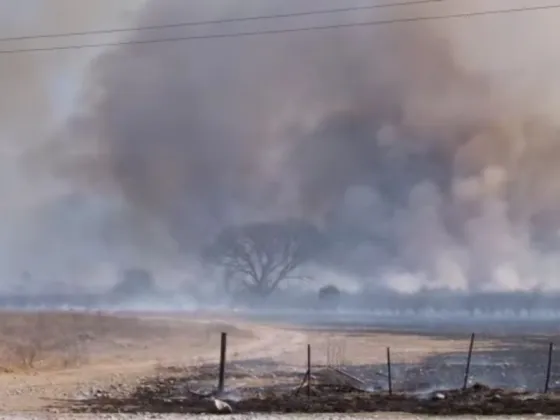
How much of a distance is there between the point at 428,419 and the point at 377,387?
54 cm

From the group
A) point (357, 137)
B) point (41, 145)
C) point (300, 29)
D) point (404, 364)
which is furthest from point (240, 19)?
point (404, 364)

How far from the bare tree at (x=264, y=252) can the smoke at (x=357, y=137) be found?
12cm

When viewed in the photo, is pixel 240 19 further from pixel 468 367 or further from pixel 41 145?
pixel 468 367

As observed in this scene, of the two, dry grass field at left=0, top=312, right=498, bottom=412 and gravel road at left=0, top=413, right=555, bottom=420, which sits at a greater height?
dry grass field at left=0, top=312, right=498, bottom=412

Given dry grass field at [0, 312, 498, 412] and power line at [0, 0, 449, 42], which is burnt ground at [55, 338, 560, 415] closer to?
dry grass field at [0, 312, 498, 412]

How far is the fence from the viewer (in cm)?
598

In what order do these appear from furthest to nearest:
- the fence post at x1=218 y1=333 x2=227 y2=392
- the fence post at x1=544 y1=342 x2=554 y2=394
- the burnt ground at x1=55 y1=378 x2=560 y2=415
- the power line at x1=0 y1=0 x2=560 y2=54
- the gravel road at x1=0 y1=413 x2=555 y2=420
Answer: the power line at x1=0 y1=0 x2=560 y2=54 → the fence post at x1=218 y1=333 x2=227 y2=392 → the fence post at x1=544 y1=342 x2=554 y2=394 → the burnt ground at x1=55 y1=378 x2=560 y2=415 → the gravel road at x1=0 y1=413 x2=555 y2=420

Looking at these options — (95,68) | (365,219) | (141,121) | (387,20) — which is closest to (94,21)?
(95,68)

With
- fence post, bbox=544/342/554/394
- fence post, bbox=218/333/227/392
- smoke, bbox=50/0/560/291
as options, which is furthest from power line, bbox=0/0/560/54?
fence post, bbox=544/342/554/394

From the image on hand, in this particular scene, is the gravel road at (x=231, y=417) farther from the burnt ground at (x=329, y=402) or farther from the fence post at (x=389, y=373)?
the fence post at (x=389, y=373)

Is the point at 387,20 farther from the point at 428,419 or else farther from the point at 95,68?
the point at 428,419

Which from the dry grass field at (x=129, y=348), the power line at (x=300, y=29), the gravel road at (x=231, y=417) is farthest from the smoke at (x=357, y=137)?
the gravel road at (x=231, y=417)

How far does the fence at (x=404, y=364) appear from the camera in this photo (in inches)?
235

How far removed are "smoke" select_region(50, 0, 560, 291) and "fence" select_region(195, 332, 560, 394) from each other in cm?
50
